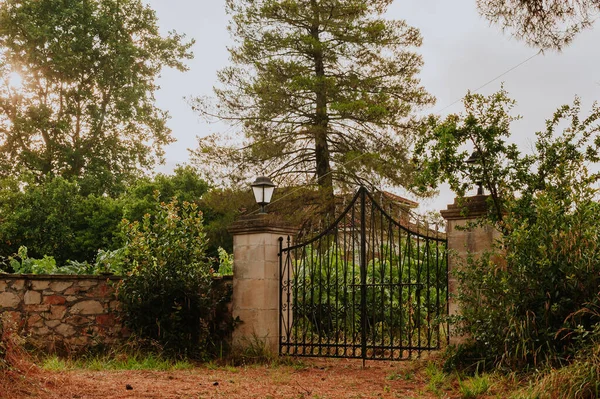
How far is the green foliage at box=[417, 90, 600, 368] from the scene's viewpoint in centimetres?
562

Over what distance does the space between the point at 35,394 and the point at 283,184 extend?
13243mm

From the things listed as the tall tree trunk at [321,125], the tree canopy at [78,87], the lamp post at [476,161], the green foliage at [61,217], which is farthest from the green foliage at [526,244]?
the tree canopy at [78,87]

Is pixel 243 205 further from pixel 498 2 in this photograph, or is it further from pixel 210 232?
pixel 498 2

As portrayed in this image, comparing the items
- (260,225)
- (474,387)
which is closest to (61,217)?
(260,225)

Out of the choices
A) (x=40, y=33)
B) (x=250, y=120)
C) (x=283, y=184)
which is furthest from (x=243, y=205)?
(x=40, y=33)

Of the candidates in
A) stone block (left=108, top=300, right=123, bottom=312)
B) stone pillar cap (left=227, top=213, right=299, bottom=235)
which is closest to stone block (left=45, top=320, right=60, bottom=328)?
stone block (left=108, top=300, right=123, bottom=312)

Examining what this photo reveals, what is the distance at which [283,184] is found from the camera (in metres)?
18.2

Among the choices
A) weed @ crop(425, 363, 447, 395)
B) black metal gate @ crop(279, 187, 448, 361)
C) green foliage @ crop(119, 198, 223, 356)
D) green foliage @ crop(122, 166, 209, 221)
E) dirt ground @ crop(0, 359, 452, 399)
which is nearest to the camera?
dirt ground @ crop(0, 359, 452, 399)

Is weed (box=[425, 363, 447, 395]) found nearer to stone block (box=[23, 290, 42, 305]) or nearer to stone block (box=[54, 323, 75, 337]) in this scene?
stone block (box=[54, 323, 75, 337])

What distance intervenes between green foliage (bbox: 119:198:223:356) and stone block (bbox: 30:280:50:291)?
1.06 meters

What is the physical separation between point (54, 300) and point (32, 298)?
272 millimetres

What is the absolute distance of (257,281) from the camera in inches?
324

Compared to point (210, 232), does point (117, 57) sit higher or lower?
higher

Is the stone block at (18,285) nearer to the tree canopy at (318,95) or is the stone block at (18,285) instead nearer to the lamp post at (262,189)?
the lamp post at (262,189)
